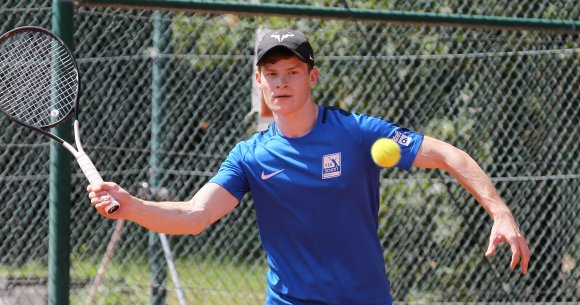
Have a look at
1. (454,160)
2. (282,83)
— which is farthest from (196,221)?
(454,160)

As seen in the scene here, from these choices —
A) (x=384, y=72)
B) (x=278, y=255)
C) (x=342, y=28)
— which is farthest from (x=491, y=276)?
(x=278, y=255)

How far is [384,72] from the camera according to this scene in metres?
5.70

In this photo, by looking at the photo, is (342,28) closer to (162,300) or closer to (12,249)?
(162,300)

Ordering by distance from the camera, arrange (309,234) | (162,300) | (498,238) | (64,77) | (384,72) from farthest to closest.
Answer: (384,72)
(162,300)
(64,77)
(309,234)
(498,238)

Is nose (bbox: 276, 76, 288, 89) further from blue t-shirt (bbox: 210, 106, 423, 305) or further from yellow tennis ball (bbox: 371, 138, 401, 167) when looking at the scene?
yellow tennis ball (bbox: 371, 138, 401, 167)

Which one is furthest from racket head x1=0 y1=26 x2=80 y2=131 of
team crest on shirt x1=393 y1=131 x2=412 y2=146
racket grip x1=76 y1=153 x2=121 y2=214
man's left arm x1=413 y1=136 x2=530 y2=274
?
man's left arm x1=413 y1=136 x2=530 y2=274

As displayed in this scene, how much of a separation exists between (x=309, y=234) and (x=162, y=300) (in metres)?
2.23

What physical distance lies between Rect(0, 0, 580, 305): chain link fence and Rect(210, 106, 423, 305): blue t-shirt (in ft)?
7.12

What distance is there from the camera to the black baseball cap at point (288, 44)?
10.7ft

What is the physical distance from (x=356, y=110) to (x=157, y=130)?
3.81 feet

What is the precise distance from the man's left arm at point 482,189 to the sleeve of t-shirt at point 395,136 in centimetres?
2

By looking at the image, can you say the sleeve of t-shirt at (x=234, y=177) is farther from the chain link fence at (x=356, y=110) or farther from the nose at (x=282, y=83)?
the chain link fence at (x=356, y=110)

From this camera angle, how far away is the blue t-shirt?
329 centimetres

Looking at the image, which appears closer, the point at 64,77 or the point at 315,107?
the point at 315,107
